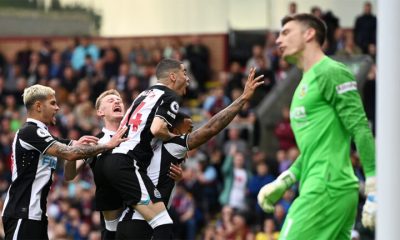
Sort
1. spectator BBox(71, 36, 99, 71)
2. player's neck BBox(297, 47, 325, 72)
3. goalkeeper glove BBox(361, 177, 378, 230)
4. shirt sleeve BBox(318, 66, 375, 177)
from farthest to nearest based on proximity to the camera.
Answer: spectator BBox(71, 36, 99, 71)
player's neck BBox(297, 47, 325, 72)
shirt sleeve BBox(318, 66, 375, 177)
goalkeeper glove BBox(361, 177, 378, 230)

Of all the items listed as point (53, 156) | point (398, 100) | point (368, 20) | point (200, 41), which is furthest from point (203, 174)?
point (398, 100)

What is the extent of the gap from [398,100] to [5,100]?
2110cm

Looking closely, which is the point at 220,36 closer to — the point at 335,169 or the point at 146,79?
the point at 146,79

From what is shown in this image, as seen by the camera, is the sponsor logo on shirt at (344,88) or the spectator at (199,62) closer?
the sponsor logo on shirt at (344,88)

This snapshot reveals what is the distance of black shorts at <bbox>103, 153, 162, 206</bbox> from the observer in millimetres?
10445

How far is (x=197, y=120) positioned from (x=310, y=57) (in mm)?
14385

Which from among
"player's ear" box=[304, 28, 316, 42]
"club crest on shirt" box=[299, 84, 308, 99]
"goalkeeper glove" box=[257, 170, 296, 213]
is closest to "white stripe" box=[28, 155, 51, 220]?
"goalkeeper glove" box=[257, 170, 296, 213]

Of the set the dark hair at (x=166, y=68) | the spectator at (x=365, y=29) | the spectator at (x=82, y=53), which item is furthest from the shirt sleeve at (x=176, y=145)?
the spectator at (x=82, y=53)

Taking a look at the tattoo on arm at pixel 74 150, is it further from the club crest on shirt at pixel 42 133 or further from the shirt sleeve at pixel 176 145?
the shirt sleeve at pixel 176 145

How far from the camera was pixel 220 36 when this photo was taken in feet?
94.3

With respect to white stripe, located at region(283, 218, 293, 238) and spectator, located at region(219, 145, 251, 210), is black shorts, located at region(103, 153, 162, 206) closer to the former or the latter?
white stripe, located at region(283, 218, 293, 238)

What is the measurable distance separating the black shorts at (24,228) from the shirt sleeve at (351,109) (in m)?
3.25

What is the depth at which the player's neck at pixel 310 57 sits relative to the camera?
927 centimetres

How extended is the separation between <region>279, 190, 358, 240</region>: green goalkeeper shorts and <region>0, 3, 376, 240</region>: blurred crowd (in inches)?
316
